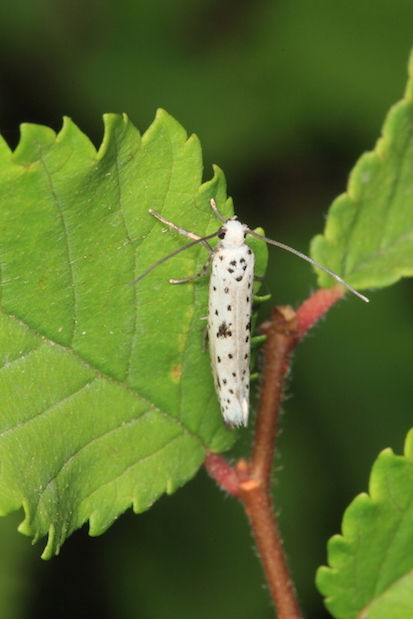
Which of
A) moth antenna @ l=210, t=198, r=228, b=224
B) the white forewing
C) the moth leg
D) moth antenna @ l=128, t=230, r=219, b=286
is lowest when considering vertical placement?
the white forewing

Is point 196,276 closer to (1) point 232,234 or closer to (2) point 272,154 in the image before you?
(1) point 232,234

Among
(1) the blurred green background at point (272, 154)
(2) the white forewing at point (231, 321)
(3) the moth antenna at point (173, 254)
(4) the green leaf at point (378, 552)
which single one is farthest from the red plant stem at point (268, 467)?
(1) the blurred green background at point (272, 154)

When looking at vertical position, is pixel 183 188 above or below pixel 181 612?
above

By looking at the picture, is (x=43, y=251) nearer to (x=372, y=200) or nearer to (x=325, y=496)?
(x=372, y=200)

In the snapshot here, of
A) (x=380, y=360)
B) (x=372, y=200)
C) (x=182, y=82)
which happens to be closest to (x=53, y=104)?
(x=182, y=82)

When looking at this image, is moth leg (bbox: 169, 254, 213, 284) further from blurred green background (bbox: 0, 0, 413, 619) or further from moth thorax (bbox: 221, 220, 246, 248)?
blurred green background (bbox: 0, 0, 413, 619)

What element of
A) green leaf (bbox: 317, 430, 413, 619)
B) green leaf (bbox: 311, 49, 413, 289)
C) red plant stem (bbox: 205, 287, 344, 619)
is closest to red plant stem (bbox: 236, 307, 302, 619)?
red plant stem (bbox: 205, 287, 344, 619)

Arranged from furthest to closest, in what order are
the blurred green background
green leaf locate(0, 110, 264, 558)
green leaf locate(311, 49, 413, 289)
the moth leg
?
the blurred green background < green leaf locate(311, 49, 413, 289) < the moth leg < green leaf locate(0, 110, 264, 558)
